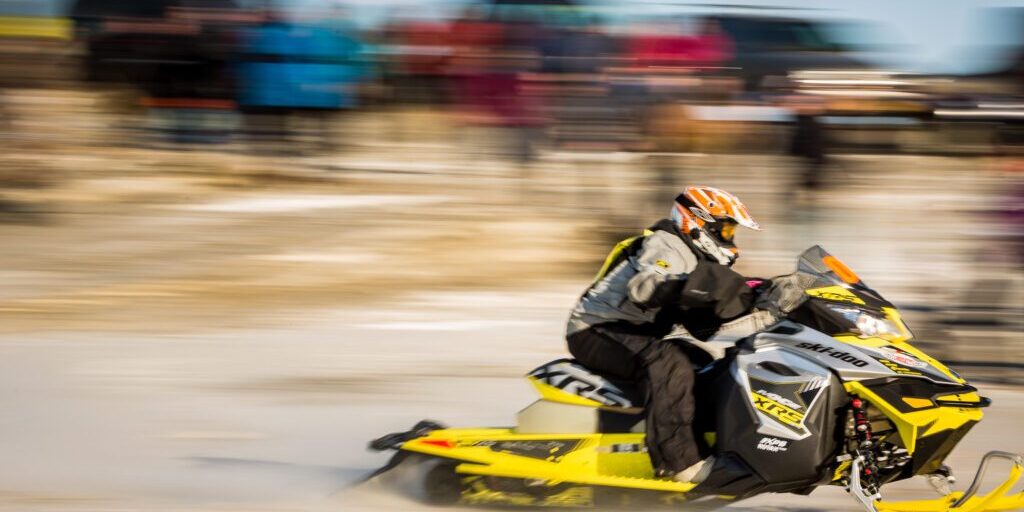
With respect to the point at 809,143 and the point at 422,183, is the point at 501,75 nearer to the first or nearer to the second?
the point at 422,183

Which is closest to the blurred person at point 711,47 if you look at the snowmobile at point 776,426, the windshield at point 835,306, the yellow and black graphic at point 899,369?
the snowmobile at point 776,426

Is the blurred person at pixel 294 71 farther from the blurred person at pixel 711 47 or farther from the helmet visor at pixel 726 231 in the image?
the helmet visor at pixel 726 231

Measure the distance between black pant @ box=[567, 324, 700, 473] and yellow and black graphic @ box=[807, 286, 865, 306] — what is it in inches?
25.9

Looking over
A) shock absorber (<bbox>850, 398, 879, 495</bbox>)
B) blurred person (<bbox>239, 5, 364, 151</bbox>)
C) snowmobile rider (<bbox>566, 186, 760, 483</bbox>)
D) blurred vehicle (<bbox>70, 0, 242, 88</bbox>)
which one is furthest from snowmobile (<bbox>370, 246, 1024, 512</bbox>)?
blurred vehicle (<bbox>70, 0, 242, 88</bbox>)

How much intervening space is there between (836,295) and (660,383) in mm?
827

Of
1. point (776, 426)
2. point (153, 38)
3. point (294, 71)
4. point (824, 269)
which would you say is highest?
point (153, 38)

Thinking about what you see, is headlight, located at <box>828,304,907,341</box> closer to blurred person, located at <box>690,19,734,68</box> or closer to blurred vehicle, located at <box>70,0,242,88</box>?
blurred person, located at <box>690,19,734,68</box>

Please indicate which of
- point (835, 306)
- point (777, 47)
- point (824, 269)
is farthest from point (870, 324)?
point (777, 47)

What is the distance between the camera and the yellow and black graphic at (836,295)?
184 inches

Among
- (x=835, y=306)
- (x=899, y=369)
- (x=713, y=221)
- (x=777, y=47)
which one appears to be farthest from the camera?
(x=777, y=47)

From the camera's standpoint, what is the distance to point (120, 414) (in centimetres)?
693

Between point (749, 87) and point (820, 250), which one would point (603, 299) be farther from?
point (749, 87)

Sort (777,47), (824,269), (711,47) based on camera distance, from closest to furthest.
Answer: (824,269), (711,47), (777,47)

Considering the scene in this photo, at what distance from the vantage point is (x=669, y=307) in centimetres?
507
